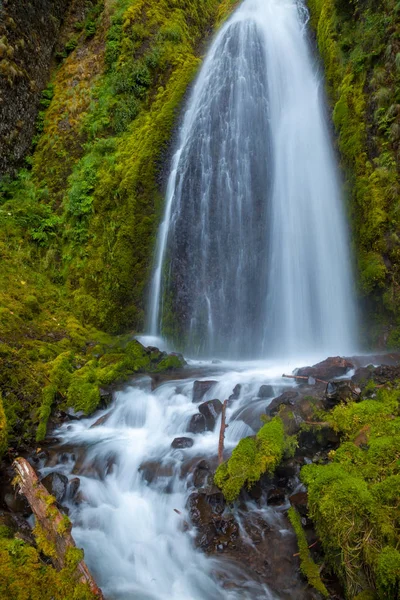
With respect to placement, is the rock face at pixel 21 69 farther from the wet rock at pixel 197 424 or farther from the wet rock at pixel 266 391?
the wet rock at pixel 266 391

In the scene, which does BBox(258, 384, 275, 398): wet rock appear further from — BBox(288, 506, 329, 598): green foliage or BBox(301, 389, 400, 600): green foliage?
BBox(288, 506, 329, 598): green foliage

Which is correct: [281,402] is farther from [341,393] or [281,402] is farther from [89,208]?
[89,208]

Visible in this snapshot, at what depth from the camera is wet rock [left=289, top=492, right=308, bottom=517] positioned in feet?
12.3

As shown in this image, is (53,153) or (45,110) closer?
(53,153)

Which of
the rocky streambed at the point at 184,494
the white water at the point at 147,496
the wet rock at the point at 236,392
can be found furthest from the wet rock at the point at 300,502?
the wet rock at the point at 236,392

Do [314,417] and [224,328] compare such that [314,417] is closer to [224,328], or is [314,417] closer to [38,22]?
[224,328]

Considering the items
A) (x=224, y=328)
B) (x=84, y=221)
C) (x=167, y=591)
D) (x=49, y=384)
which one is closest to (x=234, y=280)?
(x=224, y=328)

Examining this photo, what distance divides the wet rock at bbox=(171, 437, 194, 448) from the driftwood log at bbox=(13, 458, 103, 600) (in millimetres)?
1987

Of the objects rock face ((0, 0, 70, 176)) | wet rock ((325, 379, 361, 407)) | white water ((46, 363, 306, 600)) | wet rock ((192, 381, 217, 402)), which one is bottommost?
white water ((46, 363, 306, 600))

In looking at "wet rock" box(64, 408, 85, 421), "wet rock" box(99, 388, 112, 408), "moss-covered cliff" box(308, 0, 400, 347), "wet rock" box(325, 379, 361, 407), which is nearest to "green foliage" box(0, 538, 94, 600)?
"wet rock" box(64, 408, 85, 421)

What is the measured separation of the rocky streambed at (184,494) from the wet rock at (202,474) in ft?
0.04

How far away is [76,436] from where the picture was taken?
573cm

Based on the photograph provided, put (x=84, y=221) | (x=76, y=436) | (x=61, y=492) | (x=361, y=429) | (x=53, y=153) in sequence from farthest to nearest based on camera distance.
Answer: (x=53, y=153)
(x=84, y=221)
(x=76, y=436)
(x=61, y=492)
(x=361, y=429)

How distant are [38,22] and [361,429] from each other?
18.8m
